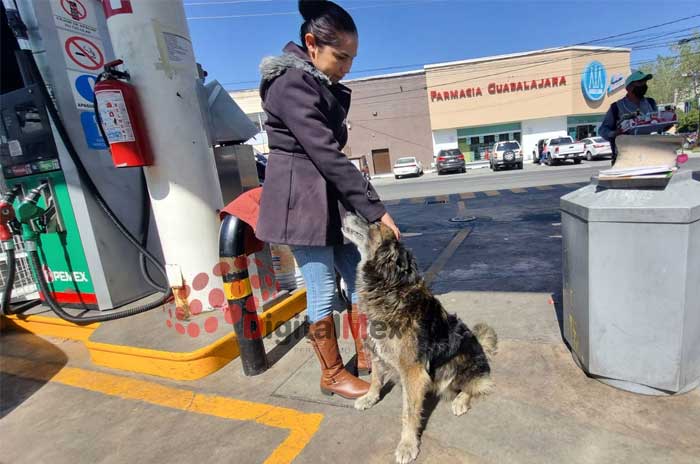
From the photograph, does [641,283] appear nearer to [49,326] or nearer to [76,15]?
[76,15]

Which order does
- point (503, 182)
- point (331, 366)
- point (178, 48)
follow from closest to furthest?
1. point (331, 366)
2. point (178, 48)
3. point (503, 182)

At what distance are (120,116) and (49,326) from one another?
2517mm

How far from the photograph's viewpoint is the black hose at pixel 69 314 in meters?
3.41

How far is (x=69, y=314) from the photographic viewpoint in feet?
11.8

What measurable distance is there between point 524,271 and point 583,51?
32.4 meters

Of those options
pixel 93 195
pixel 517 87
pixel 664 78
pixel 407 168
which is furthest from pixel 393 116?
pixel 664 78

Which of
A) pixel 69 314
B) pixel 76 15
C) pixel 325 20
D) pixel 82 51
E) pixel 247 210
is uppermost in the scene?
pixel 76 15

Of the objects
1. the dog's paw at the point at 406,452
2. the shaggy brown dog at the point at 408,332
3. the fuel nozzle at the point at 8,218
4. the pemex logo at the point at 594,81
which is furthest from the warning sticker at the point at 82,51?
the pemex logo at the point at 594,81

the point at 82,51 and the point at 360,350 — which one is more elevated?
the point at 82,51

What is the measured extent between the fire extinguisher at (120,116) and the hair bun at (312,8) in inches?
65.0

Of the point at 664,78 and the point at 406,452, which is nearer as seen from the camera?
the point at 406,452

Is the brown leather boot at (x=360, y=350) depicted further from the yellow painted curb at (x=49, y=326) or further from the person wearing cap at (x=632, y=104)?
the person wearing cap at (x=632, y=104)

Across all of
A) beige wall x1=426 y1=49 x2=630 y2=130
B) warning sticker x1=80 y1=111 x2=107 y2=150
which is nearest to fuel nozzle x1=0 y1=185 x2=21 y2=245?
warning sticker x1=80 y1=111 x2=107 y2=150

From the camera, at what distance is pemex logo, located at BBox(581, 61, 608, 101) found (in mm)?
28422
